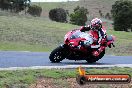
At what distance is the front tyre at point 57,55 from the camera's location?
40.4 feet

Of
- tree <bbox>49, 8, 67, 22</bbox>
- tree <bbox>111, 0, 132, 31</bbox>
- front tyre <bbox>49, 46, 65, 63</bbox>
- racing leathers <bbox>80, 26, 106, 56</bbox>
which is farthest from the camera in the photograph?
tree <bbox>49, 8, 67, 22</bbox>

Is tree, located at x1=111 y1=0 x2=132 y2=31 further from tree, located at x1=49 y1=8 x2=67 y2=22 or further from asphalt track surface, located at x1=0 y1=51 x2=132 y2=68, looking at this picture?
asphalt track surface, located at x1=0 y1=51 x2=132 y2=68

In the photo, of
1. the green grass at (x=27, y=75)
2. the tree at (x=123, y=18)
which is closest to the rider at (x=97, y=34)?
the green grass at (x=27, y=75)

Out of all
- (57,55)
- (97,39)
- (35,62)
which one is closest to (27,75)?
(35,62)

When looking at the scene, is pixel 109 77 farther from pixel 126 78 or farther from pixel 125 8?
pixel 125 8

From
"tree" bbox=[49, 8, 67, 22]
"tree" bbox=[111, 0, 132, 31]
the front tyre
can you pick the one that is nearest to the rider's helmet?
the front tyre

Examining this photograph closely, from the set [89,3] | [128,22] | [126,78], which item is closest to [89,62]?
[126,78]

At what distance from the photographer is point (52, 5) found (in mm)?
166000

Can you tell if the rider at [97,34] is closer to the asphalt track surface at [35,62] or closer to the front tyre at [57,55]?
the asphalt track surface at [35,62]

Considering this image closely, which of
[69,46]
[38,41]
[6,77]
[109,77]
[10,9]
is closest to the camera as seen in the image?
[109,77]

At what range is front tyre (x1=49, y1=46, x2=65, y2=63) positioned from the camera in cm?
1232

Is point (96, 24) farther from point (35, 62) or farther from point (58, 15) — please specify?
point (58, 15)

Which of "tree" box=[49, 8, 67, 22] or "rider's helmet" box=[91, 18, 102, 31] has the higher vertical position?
"rider's helmet" box=[91, 18, 102, 31]

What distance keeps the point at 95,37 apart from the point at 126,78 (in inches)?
231
